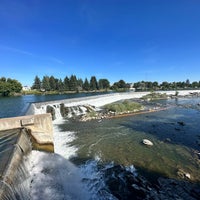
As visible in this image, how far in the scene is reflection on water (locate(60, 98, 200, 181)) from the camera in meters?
9.34

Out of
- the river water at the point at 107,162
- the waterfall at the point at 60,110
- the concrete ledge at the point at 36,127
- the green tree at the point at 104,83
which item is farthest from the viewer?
the green tree at the point at 104,83

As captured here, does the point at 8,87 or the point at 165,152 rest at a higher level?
the point at 8,87

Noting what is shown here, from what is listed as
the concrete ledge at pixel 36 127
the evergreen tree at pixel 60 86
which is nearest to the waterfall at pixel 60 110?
the concrete ledge at pixel 36 127

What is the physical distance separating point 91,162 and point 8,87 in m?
64.8

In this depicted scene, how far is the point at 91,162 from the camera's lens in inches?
380

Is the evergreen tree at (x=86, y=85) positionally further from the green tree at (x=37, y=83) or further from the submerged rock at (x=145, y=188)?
the submerged rock at (x=145, y=188)

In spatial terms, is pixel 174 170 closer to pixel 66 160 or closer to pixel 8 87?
pixel 66 160

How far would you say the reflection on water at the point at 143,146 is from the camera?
9345 millimetres

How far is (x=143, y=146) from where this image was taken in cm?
1198

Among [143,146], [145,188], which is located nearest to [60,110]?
[143,146]

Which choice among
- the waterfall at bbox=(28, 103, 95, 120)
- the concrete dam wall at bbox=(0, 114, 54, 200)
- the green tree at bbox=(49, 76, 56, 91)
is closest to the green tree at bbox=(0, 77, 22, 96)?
the green tree at bbox=(49, 76, 56, 91)

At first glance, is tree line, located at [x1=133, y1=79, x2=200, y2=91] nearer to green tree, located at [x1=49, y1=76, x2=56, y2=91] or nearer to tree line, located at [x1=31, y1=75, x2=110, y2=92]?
tree line, located at [x1=31, y1=75, x2=110, y2=92]

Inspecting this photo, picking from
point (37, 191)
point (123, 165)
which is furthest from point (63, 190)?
point (123, 165)

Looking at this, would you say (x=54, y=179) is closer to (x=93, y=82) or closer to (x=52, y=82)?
(x=52, y=82)
